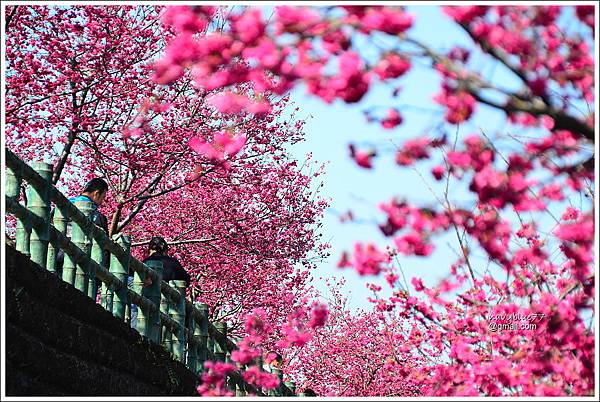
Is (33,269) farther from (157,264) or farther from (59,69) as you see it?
(59,69)

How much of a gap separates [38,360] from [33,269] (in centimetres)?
86

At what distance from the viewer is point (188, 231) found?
23.4 metres

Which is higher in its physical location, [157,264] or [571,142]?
[157,264]

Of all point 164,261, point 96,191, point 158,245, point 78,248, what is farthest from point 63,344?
point 164,261

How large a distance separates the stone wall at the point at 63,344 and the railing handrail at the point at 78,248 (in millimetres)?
501

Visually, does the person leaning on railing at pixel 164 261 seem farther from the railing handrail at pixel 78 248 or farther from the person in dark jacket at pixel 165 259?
the railing handrail at pixel 78 248

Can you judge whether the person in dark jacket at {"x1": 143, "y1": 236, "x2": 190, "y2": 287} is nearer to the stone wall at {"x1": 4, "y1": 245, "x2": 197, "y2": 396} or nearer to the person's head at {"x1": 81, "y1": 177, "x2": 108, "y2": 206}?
the stone wall at {"x1": 4, "y1": 245, "x2": 197, "y2": 396}

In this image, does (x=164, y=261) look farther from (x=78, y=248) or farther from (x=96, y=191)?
(x=78, y=248)

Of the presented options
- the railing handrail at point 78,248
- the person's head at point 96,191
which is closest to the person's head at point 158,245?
the railing handrail at point 78,248

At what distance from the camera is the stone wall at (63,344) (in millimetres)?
7777

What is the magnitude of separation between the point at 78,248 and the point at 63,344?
4.70 feet

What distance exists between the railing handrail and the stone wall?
19.7 inches

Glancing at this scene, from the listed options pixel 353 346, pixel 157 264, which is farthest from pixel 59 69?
pixel 353 346

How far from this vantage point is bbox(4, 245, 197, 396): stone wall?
25.5ft
